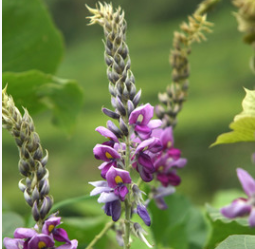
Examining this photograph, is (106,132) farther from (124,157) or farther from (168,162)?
(168,162)

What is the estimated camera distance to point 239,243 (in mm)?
522

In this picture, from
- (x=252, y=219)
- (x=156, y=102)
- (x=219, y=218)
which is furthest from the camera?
(x=156, y=102)

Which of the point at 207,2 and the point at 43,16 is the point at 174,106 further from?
the point at 43,16

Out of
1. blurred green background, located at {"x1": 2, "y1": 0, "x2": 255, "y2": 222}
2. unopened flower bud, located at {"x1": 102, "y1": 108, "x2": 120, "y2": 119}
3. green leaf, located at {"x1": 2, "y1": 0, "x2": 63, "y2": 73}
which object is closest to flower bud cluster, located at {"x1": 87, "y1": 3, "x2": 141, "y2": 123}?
unopened flower bud, located at {"x1": 102, "y1": 108, "x2": 120, "y2": 119}

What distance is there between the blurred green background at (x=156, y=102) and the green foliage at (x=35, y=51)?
359 cm

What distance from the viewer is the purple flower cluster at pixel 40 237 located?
460mm

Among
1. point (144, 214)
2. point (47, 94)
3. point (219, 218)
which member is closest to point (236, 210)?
point (144, 214)

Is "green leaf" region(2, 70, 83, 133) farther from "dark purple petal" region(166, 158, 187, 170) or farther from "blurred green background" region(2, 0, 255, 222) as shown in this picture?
"blurred green background" region(2, 0, 255, 222)

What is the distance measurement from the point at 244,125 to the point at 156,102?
5.21 metres

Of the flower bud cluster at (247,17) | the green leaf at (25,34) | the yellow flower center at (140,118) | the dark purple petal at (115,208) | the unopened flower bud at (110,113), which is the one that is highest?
the green leaf at (25,34)

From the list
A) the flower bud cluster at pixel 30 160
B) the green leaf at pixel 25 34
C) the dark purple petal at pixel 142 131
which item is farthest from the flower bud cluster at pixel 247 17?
the green leaf at pixel 25 34

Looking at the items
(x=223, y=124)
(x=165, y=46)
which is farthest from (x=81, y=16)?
(x=223, y=124)

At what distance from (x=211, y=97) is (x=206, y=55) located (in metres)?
0.94

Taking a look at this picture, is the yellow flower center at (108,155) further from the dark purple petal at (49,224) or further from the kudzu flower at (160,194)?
the kudzu flower at (160,194)
